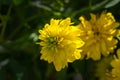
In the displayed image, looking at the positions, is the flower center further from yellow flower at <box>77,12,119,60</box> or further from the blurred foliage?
the blurred foliage

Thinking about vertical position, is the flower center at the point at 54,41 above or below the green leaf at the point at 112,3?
below

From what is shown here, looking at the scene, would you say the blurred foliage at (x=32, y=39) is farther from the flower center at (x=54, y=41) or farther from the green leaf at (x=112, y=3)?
the flower center at (x=54, y=41)

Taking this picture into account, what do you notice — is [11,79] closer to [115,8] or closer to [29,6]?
[29,6]

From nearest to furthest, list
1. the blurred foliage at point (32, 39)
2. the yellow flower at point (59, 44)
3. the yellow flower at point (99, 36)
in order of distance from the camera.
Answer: the yellow flower at point (59, 44), the yellow flower at point (99, 36), the blurred foliage at point (32, 39)

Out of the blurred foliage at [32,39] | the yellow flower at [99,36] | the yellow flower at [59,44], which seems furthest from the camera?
the blurred foliage at [32,39]

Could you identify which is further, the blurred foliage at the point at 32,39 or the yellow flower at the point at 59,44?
the blurred foliage at the point at 32,39

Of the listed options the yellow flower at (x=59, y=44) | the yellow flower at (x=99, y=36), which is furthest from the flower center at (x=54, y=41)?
the yellow flower at (x=99, y=36)
